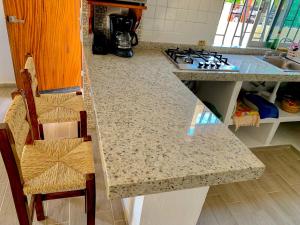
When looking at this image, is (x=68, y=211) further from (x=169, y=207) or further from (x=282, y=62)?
(x=282, y=62)

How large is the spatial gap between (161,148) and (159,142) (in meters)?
0.03

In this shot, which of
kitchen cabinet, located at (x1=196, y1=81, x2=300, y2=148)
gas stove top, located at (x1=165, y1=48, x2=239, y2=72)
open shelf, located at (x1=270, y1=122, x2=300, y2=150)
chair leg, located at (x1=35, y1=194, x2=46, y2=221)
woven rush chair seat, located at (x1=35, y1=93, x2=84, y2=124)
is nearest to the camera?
chair leg, located at (x1=35, y1=194, x2=46, y2=221)

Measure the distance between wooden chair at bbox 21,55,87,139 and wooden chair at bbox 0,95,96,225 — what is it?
0.76ft

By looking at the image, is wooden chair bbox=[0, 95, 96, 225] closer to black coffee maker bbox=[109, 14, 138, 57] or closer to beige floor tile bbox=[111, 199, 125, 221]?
beige floor tile bbox=[111, 199, 125, 221]

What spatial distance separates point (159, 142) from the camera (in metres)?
0.83

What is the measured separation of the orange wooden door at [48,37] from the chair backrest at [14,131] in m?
1.80

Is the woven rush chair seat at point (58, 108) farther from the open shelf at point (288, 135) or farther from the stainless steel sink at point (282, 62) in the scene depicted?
the open shelf at point (288, 135)

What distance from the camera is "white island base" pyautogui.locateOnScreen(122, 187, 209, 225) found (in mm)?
975

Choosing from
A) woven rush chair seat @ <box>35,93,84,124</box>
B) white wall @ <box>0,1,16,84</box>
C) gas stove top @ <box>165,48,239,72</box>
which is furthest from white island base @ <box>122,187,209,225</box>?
white wall @ <box>0,1,16,84</box>

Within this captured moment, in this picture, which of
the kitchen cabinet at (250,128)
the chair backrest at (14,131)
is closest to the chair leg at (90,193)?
the chair backrest at (14,131)

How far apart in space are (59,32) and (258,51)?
7.26ft

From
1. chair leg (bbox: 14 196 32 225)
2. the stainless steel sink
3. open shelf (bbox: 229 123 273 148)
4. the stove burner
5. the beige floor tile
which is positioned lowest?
the beige floor tile

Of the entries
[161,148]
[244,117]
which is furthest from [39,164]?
[244,117]

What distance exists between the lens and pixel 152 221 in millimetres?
1043
